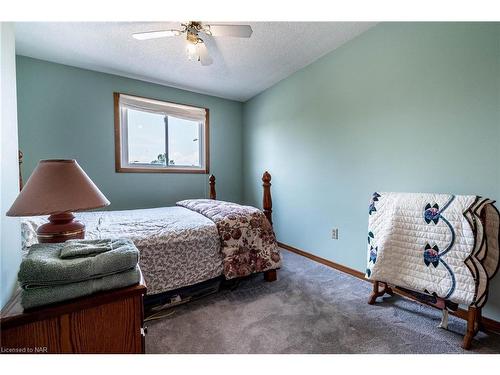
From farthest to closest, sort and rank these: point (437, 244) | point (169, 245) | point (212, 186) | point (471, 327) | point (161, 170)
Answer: point (212, 186) < point (161, 170) < point (169, 245) < point (437, 244) < point (471, 327)

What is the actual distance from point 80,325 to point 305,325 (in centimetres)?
136

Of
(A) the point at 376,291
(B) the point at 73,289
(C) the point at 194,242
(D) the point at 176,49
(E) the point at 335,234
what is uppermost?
(D) the point at 176,49

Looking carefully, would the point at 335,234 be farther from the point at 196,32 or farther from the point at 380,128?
the point at 196,32

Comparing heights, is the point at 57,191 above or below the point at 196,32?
below

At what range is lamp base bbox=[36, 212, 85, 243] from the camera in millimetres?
917

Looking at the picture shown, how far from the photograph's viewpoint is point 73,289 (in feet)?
2.02

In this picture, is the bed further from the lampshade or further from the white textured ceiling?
the white textured ceiling

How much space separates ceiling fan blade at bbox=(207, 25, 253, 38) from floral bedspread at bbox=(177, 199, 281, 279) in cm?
151

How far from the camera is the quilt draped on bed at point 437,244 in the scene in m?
1.26

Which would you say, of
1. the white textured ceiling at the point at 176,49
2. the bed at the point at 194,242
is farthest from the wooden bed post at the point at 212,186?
the white textured ceiling at the point at 176,49

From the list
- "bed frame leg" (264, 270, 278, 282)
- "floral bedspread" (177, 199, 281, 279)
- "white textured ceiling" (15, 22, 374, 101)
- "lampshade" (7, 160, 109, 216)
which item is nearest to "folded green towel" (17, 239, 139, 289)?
"lampshade" (7, 160, 109, 216)

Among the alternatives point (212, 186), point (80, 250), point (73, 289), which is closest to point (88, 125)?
point (212, 186)

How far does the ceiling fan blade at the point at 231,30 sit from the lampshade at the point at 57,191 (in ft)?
4.60

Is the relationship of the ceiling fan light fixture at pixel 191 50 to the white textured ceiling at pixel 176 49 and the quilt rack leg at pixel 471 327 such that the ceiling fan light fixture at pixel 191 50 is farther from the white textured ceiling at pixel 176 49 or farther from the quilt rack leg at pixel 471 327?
the quilt rack leg at pixel 471 327
